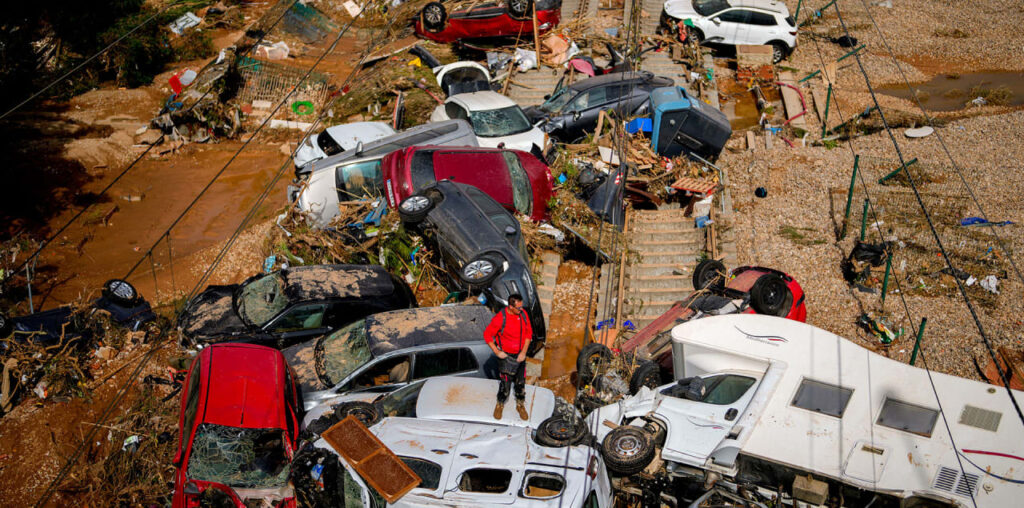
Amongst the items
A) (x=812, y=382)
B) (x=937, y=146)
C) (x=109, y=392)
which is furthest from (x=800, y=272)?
(x=109, y=392)

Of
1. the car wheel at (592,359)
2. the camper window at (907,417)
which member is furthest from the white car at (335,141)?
the camper window at (907,417)

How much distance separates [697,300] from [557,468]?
13.2ft

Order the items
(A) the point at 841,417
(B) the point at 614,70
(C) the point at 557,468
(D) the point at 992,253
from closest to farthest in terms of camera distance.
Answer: (C) the point at 557,468 < (A) the point at 841,417 < (D) the point at 992,253 < (B) the point at 614,70

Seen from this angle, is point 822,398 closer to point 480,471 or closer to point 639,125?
point 480,471

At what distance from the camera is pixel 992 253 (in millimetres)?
11133

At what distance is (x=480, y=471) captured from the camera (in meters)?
5.91

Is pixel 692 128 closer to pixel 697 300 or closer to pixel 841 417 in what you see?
pixel 697 300

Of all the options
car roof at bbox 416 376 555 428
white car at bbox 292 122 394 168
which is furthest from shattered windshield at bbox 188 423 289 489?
white car at bbox 292 122 394 168

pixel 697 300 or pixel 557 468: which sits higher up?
pixel 557 468

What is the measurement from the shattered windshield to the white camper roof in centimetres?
429

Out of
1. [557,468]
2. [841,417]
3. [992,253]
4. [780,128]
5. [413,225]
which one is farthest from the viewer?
[780,128]

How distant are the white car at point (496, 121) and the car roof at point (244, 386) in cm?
665

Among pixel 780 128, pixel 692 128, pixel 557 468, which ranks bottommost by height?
pixel 780 128

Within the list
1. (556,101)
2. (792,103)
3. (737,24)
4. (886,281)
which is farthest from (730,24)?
(886,281)
